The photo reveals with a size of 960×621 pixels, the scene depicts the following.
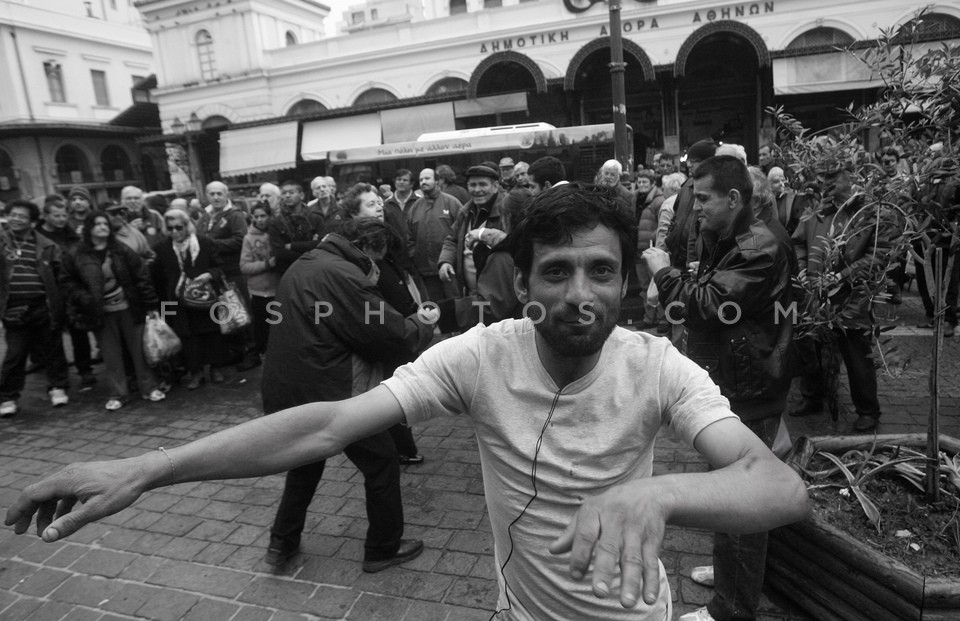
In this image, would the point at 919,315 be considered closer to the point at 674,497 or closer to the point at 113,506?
the point at 674,497

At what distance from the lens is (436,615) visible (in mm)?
3068

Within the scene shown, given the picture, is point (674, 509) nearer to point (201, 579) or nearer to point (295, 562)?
point (295, 562)

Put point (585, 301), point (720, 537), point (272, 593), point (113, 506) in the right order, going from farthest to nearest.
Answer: point (272, 593) → point (720, 537) → point (585, 301) → point (113, 506)

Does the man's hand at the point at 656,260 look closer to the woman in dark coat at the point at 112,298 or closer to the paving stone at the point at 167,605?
the paving stone at the point at 167,605

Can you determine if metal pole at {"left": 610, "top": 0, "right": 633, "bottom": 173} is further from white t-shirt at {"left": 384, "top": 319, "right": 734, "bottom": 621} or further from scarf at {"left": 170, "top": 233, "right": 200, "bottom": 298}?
white t-shirt at {"left": 384, "top": 319, "right": 734, "bottom": 621}

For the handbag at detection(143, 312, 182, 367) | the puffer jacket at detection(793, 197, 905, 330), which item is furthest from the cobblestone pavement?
the handbag at detection(143, 312, 182, 367)

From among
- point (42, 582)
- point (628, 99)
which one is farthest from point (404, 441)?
point (628, 99)

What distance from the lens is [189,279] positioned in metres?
6.85

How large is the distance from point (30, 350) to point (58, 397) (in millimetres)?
588

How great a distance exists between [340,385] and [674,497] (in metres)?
2.67

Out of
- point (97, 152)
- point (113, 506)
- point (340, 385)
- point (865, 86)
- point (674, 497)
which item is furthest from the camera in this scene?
point (97, 152)

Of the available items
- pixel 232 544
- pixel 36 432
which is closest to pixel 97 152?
pixel 36 432

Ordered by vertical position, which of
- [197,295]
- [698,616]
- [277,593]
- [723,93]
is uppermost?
[723,93]

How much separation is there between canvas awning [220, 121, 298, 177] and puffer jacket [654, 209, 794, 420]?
79.5 ft
